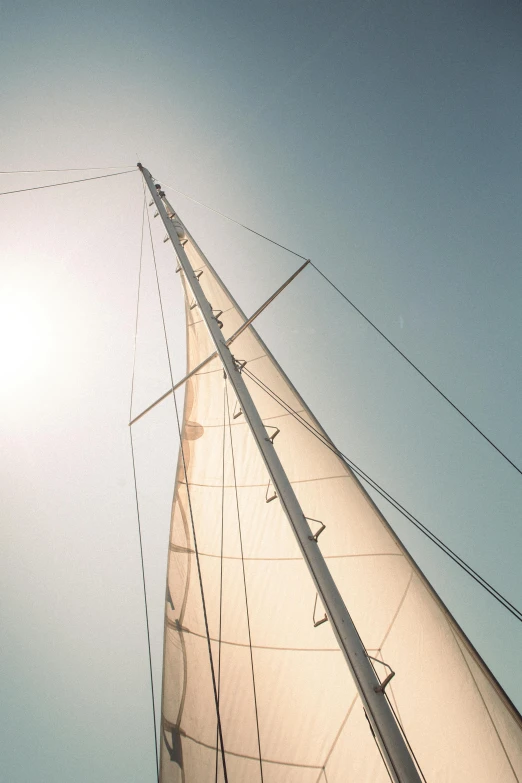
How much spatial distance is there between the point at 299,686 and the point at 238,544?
127 centimetres

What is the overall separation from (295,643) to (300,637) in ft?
0.21

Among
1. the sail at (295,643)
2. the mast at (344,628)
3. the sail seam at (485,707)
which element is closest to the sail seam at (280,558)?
the sail at (295,643)

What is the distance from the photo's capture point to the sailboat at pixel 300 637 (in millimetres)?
2160

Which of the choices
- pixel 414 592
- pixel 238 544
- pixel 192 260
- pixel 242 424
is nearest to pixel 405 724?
pixel 414 592

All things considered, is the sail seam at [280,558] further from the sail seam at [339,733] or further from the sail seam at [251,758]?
the sail seam at [251,758]

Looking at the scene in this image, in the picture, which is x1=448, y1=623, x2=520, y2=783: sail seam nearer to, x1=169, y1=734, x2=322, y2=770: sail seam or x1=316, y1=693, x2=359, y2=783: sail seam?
x1=316, y1=693, x2=359, y2=783: sail seam

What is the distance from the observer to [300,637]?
3.08 m

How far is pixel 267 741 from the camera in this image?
9.16 feet

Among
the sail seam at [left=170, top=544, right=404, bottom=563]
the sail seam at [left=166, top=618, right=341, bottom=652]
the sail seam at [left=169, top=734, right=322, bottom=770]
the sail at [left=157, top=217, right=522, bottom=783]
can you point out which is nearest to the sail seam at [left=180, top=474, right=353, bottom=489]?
the sail at [left=157, top=217, right=522, bottom=783]

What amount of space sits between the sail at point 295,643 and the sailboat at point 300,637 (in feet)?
0.03

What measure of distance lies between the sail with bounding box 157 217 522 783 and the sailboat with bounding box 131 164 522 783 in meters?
0.01

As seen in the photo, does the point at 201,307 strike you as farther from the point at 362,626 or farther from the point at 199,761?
the point at 199,761

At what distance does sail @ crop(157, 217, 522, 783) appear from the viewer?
2.29 metres

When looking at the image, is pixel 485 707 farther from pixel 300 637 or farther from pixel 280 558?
pixel 280 558
